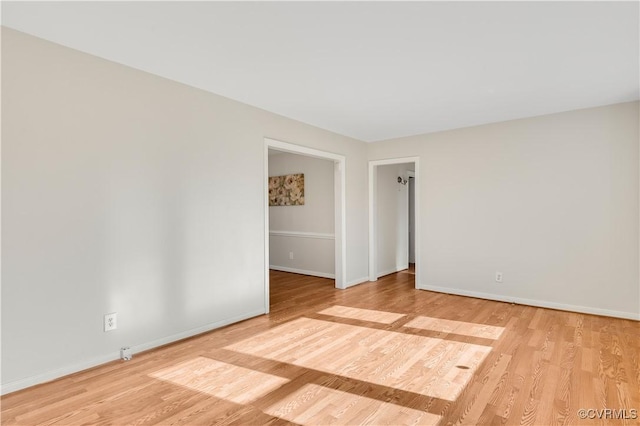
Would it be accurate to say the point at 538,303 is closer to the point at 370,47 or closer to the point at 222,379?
the point at 370,47

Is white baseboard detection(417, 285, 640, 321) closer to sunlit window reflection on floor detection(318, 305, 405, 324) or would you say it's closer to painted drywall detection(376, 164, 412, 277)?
painted drywall detection(376, 164, 412, 277)

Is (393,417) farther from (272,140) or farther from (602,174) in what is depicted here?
(602,174)

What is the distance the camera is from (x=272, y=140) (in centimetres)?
399

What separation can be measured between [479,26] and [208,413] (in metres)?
2.92

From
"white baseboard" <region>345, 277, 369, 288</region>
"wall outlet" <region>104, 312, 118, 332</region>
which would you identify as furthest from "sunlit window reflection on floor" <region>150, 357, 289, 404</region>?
"white baseboard" <region>345, 277, 369, 288</region>

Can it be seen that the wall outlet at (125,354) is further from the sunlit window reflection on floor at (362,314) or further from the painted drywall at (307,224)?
the painted drywall at (307,224)

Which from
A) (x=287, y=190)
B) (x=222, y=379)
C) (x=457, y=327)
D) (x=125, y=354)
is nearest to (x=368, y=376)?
(x=222, y=379)

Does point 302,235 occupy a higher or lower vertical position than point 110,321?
higher

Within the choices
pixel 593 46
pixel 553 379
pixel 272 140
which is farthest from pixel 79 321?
pixel 593 46

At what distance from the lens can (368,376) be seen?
7.89ft

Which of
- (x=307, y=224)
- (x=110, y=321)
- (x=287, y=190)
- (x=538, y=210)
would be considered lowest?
(x=110, y=321)

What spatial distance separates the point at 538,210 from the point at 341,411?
3575 millimetres

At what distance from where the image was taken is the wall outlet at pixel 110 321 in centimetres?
260

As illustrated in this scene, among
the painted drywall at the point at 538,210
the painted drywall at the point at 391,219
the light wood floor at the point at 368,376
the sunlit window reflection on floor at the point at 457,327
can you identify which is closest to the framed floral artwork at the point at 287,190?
the painted drywall at the point at 391,219
